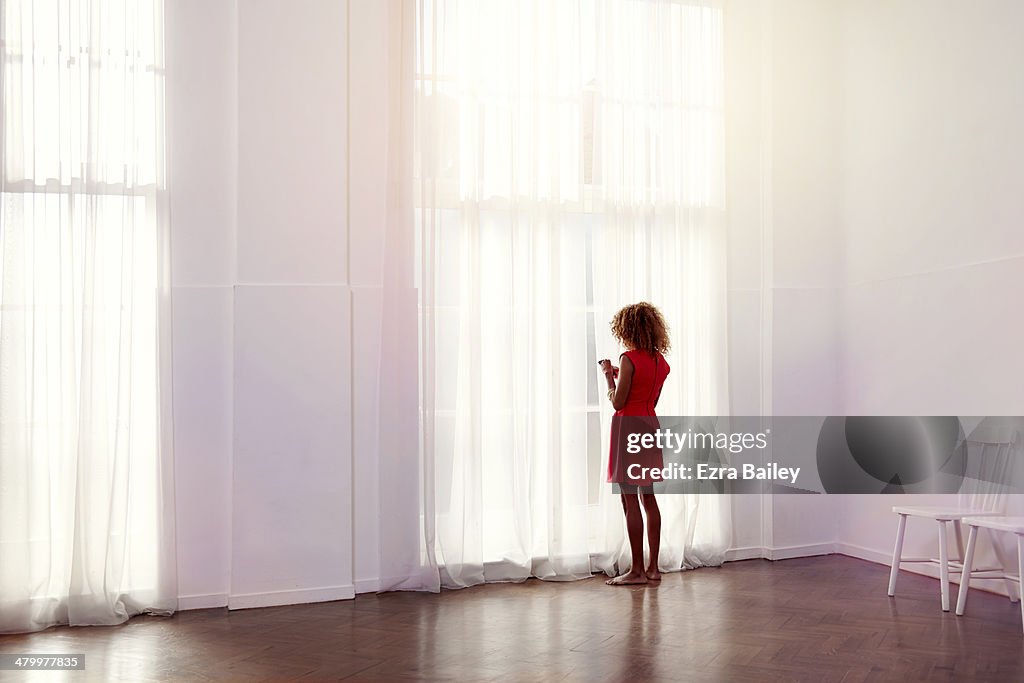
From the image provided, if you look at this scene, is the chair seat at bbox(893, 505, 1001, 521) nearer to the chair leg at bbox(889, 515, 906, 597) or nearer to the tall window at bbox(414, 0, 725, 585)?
the chair leg at bbox(889, 515, 906, 597)

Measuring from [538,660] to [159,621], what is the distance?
2.11m

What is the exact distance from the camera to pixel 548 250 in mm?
5766

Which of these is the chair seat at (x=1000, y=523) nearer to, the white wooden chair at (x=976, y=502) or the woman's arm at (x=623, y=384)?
the white wooden chair at (x=976, y=502)

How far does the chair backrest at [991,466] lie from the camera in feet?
16.9

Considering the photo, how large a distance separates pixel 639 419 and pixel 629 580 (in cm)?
97

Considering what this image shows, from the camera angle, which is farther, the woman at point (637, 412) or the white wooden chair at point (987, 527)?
the woman at point (637, 412)

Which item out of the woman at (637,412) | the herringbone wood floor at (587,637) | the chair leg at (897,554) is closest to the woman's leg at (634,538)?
the woman at (637,412)

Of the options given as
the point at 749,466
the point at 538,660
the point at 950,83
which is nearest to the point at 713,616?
the point at 538,660

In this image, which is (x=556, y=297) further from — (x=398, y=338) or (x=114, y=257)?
(x=114, y=257)

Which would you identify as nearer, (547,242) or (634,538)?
(634,538)

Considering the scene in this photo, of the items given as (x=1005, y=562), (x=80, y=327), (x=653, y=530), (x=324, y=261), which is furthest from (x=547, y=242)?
(x=1005, y=562)

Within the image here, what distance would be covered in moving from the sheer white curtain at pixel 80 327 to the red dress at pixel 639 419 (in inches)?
100

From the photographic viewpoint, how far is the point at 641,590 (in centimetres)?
538

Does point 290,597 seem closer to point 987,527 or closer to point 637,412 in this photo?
point 637,412
